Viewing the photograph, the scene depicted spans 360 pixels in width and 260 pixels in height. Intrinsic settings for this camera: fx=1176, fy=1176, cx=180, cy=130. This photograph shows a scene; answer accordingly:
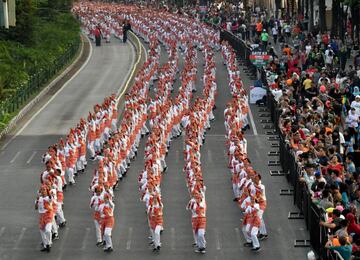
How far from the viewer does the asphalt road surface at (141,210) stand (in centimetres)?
Answer: 3180

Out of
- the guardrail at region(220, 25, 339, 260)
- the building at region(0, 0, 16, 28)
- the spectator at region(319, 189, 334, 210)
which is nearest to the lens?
the building at region(0, 0, 16, 28)

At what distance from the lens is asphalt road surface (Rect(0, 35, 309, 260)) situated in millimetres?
31797

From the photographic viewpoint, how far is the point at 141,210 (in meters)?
36.6

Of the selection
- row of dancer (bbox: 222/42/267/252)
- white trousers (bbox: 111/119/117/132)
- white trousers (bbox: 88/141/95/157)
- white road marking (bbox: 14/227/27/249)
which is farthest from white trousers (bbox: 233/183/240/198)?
white trousers (bbox: 111/119/117/132)

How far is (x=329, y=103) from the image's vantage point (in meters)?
46.9

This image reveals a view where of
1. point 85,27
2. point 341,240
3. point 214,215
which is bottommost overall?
point 85,27

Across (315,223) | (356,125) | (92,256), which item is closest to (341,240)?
(315,223)

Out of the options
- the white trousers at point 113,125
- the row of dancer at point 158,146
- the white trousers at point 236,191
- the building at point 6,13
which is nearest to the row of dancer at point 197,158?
the row of dancer at point 158,146

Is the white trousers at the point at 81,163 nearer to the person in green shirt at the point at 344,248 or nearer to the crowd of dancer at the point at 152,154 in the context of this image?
the crowd of dancer at the point at 152,154

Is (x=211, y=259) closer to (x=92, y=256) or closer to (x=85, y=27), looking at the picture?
(x=92, y=256)

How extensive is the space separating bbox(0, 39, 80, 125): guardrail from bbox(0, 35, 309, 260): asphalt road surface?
171 cm

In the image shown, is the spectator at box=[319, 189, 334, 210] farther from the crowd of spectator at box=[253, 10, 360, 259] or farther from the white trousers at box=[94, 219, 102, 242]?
the white trousers at box=[94, 219, 102, 242]

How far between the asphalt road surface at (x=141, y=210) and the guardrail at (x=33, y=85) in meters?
1.71

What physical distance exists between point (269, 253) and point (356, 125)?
470 inches
